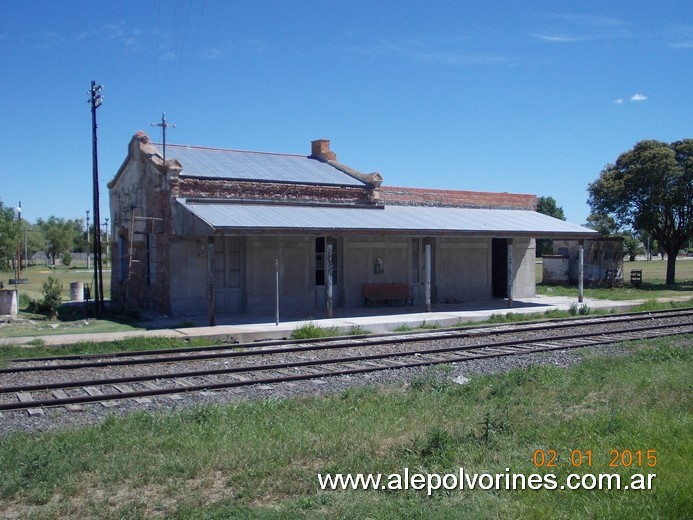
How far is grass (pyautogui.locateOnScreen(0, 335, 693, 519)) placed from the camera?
5453mm

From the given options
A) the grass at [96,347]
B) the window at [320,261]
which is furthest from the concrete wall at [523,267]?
the grass at [96,347]

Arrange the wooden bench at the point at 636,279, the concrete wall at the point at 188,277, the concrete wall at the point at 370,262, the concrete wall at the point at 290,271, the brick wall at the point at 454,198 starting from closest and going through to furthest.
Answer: the concrete wall at the point at 188,277 < the concrete wall at the point at 290,271 < the concrete wall at the point at 370,262 < the brick wall at the point at 454,198 < the wooden bench at the point at 636,279

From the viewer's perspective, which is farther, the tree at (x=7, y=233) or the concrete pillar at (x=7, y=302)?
the tree at (x=7, y=233)

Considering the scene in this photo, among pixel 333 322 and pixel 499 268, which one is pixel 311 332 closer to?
pixel 333 322

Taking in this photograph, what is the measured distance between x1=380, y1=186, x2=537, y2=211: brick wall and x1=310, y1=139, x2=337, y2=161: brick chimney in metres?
3.42

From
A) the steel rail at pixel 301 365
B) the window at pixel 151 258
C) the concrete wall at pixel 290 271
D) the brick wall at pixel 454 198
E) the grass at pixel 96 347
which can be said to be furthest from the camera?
the brick wall at pixel 454 198

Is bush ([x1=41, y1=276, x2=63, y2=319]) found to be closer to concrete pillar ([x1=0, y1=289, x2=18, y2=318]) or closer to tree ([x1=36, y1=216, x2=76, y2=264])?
concrete pillar ([x1=0, y1=289, x2=18, y2=318])

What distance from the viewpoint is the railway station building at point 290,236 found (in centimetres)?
2145

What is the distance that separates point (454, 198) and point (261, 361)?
18429 millimetres

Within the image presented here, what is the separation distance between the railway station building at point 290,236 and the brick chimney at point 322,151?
6cm

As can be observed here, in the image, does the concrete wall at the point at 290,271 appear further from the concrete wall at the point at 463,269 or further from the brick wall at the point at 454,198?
the brick wall at the point at 454,198

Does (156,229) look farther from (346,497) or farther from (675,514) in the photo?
(675,514)

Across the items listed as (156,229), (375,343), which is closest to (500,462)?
(375,343)

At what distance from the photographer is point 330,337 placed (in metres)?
17.0
